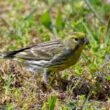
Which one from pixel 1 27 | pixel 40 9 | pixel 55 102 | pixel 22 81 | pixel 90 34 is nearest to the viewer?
pixel 55 102

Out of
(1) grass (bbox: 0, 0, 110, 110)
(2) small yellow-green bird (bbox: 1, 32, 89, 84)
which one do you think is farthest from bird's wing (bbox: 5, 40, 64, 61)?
(1) grass (bbox: 0, 0, 110, 110)

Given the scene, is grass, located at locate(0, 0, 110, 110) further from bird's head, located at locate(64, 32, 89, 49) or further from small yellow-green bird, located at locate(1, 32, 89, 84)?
bird's head, located at locate(64, 32, 89, 49)

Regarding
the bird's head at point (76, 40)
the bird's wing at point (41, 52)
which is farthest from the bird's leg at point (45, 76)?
the bird's head at point (76, 40)

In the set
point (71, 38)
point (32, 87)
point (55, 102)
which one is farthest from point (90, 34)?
point (55, 102)

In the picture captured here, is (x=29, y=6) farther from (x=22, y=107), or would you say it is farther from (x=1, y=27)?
(x=22, y=107)

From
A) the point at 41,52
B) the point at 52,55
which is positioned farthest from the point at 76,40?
the point at 41,52

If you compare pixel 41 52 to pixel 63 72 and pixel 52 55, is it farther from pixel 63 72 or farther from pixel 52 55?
pixel 63 72
